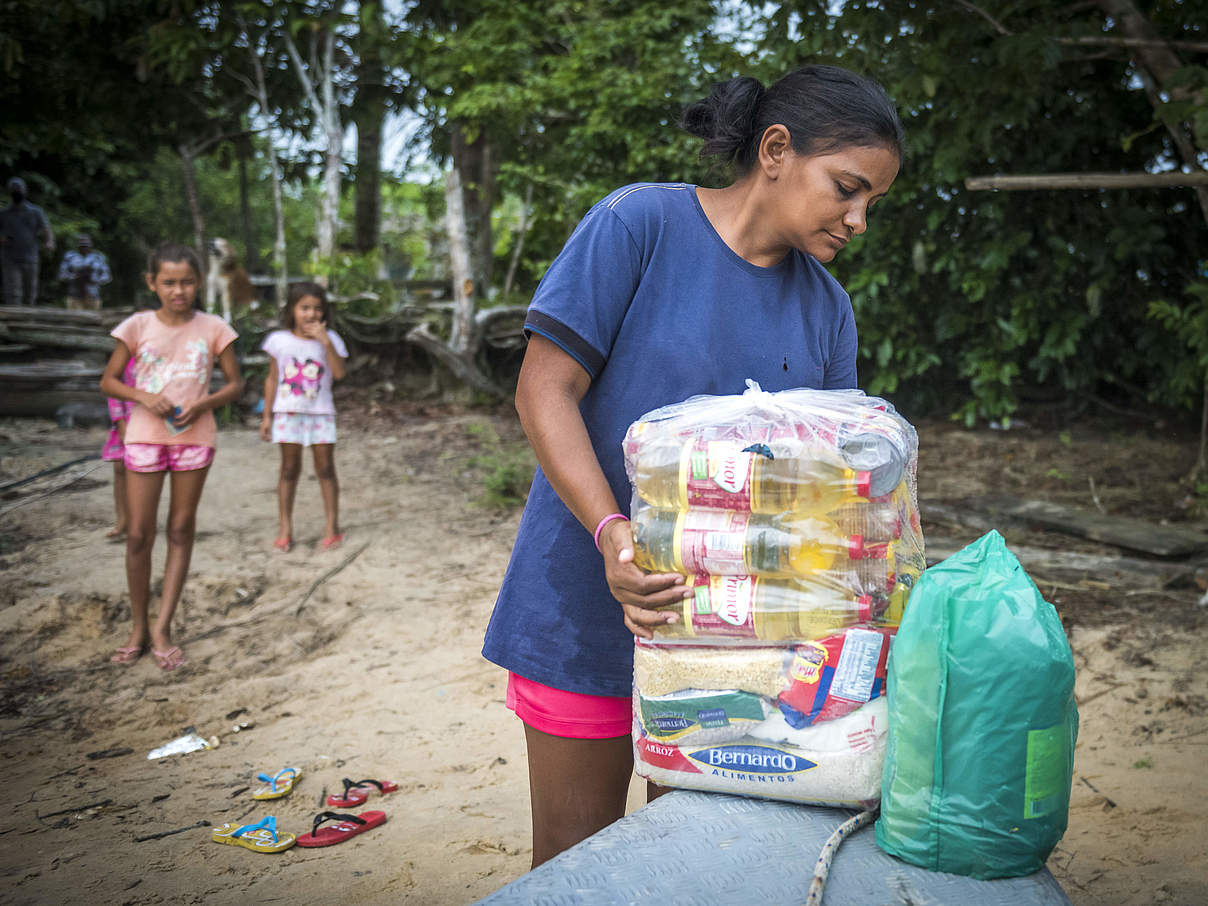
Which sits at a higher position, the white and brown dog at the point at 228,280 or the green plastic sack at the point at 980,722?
the white and brown dog at the point at 228,280

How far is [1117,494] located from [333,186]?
1017cm

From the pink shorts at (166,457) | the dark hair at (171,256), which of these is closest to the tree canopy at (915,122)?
the dark hair at (171,256)

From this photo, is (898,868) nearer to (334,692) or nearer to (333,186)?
(334,692)

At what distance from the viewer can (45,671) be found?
14.6ft

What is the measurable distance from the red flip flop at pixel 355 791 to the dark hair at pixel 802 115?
249 cm

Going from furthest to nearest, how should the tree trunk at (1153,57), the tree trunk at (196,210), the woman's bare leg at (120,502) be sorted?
the tree trunk at (196,210), the woman's bare leg at (120,502), the tree trunk at (1153,57)

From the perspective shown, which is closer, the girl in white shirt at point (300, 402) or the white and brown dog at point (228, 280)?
the girl in white shirt at point (300, 402)

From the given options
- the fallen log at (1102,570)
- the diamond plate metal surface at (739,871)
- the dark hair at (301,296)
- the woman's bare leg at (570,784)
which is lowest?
the fallen log at (1102,570)

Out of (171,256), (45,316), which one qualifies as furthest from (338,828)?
(45,316)

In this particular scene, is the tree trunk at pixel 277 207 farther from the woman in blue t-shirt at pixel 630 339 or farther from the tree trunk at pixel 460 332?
the woman in blue t-shirt at pixel 630 339

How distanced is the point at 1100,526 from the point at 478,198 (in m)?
9.29

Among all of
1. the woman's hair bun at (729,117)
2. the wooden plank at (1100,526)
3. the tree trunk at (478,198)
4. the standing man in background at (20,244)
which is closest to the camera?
Answer: the woman's hair bun at (729,117)

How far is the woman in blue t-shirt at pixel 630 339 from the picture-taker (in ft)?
5.21

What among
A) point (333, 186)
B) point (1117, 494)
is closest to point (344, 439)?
point (333, 186)
